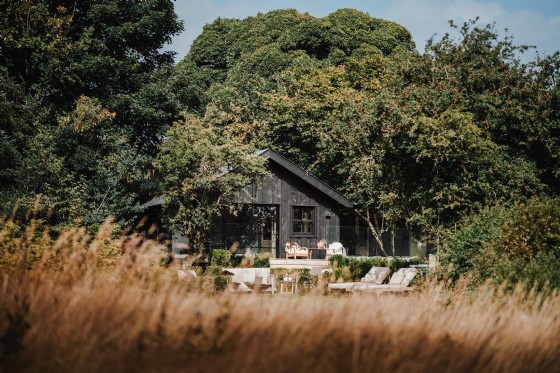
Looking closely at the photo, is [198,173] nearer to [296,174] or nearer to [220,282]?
[296,174]

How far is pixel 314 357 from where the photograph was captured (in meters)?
4.62

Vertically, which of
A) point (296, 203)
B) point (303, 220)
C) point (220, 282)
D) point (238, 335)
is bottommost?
point (238, 335)

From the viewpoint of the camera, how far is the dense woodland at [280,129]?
18.7 meters

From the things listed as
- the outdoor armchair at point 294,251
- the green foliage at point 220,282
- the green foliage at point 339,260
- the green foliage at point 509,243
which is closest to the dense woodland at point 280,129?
the green foliage at point 509,243

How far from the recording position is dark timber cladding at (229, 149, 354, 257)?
31.4 m

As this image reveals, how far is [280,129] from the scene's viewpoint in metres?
38.5

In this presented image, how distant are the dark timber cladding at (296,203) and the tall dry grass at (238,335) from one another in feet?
82.0

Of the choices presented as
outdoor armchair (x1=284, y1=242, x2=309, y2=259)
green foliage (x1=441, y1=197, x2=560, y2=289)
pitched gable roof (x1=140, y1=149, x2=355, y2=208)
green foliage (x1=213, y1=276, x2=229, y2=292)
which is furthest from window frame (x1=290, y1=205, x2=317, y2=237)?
green foliage (x1=441, y1=197, x2=560, y2=289)

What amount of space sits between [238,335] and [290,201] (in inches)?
1072

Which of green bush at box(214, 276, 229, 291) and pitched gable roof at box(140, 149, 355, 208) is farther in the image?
pitched gable roof at box(140, 149, 355, 208)

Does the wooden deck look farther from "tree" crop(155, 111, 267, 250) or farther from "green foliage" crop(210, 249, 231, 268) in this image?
"tree" crop(155, 111, 267, 250)

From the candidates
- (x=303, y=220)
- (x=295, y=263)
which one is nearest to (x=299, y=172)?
(x=303, y=220)

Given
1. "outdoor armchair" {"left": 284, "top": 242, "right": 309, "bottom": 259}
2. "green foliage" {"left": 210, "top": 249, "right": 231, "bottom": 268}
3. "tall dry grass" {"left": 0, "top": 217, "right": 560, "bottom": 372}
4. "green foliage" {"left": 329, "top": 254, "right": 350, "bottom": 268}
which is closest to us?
"tall dry grass" {"left": 0, "top": 217, "right": 560, "bottom": 372}

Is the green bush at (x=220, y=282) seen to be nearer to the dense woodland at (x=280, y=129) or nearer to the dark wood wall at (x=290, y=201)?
the dense woodland at (x=280, y=129)
